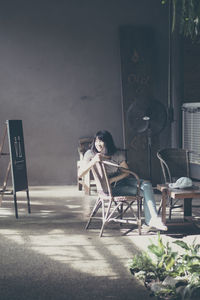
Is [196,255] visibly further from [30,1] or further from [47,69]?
[30,1]

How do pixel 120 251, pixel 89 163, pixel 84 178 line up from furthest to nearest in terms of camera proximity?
pixel 84 178, pixel 89 163, pixel 120 251

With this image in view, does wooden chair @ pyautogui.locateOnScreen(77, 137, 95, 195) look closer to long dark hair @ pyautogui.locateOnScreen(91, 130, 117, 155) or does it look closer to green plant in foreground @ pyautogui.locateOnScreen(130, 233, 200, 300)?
long dark hair @ pyautogui.locateOnScreen(91, 130, 117, 155)

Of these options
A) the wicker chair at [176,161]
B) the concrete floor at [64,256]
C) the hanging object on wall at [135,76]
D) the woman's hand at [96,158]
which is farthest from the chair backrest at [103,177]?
the hanging object on wall at [135,76]

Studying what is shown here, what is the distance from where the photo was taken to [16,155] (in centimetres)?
527

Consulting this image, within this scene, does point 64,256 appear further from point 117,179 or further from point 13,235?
point 117,179

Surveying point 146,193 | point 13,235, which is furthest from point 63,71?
point 13,235

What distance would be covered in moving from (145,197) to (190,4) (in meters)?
2.95

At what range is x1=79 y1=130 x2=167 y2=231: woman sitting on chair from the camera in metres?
4.39

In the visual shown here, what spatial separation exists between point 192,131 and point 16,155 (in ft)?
10.9

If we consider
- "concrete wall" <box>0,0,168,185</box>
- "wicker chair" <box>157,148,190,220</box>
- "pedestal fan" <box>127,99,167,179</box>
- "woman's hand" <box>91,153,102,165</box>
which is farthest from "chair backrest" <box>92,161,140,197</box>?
"concrete wall" <box>0,0,168,185</box>

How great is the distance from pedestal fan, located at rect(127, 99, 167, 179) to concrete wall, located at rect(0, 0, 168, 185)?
0.96m

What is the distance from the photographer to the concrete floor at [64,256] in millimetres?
3035

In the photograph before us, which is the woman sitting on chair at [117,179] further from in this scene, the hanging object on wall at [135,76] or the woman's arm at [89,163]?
the hanging object on wall at [135,76]

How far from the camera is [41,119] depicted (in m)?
7.46
